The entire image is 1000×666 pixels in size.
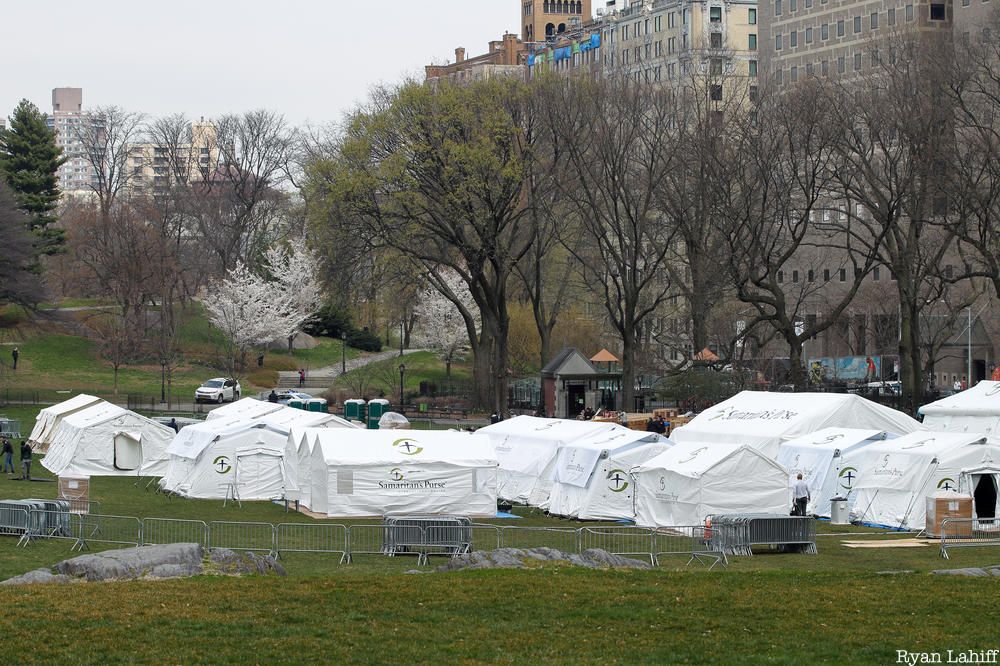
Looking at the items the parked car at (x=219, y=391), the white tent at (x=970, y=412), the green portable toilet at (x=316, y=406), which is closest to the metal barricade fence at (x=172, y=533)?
the white tent at (x=970, y=412)

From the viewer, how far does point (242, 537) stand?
28.5 meters

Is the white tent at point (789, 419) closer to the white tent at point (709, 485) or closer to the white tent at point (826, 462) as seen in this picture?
the white tent at point (826, 462)

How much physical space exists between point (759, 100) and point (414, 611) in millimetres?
47341

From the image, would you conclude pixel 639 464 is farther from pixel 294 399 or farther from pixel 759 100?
pixel 294 399

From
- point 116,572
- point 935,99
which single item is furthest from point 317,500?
point 935,99

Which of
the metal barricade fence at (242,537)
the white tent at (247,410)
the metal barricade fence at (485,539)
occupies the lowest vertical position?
the metal barricade fence at (485,539)

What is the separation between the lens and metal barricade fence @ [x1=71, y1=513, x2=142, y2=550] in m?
26.8

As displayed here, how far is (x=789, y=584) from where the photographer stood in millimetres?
20672

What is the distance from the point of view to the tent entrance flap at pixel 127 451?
153 feet

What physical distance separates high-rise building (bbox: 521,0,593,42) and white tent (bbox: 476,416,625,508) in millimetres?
148648

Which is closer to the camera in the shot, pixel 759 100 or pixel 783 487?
pixel 783 487

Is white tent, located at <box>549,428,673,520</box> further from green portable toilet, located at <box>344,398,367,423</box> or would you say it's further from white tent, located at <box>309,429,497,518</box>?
green portable toilet, located at <box>344,398,367,423</box>

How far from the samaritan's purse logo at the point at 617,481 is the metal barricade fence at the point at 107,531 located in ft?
40.5

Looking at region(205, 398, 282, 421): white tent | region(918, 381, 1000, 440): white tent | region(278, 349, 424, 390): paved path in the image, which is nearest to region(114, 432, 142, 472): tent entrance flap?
region(205, 398, 282, 421): white tent
